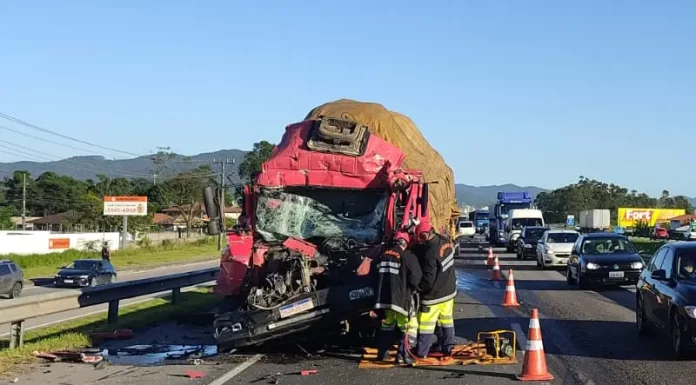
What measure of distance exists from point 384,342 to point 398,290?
0.72 meters

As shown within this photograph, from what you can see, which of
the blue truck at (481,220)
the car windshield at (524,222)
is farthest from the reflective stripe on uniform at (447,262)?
the blue truck at (481,220)

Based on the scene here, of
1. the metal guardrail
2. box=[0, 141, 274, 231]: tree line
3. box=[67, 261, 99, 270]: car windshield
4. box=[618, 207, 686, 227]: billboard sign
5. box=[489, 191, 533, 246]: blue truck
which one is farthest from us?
box=[618, 207, 686, 227]: billboard sign

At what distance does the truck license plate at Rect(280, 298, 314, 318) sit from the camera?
1055cm

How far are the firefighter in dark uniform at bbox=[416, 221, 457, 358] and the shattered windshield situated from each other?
1538 mm

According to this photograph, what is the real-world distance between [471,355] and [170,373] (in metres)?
3.65

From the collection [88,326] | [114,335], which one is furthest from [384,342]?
[88,326]

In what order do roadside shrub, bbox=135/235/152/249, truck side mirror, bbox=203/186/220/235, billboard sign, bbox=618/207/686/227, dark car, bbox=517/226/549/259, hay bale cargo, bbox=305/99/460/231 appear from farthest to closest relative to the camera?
billboard sign, bbox=618/207/686/227
roadside shrub, bbox=135/235/152/249
dark car, bbox=517/226/549/259
hay bale cargo, bbox=305/99/460/231
truck side mirror, bbox=203/186/220/235

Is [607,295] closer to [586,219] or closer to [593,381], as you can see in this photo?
[593,381]

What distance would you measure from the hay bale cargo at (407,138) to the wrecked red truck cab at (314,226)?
123cm

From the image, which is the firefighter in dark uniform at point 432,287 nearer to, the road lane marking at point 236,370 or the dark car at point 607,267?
the road lane marking at point 236,370

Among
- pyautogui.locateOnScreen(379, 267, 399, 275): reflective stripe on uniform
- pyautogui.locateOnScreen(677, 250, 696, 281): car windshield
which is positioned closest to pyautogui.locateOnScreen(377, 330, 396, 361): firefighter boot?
Answer: pyautogui.locateOnScreen(379, 267, 399, 275): reflective stripe on uniform

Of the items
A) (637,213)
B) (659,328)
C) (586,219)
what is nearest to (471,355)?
(659,328)

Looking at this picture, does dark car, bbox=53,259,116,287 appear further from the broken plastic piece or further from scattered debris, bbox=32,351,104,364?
the broken plastic piece

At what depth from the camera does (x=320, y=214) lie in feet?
40.1
